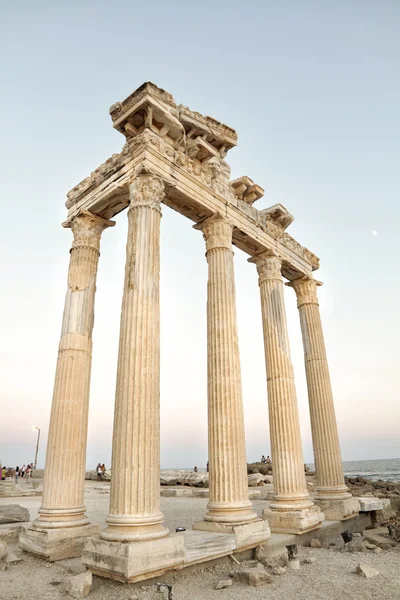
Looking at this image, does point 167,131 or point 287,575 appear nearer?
point 287,575

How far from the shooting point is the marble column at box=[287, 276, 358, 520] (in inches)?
715

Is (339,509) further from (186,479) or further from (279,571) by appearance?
(186,479)

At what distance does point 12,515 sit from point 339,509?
13.8 m

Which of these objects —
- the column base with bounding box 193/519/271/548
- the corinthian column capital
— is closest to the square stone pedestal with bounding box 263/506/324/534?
the column base with bounding box 193/519/271/548

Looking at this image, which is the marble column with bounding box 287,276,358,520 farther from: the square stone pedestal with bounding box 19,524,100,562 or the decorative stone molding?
the decorative stone molding

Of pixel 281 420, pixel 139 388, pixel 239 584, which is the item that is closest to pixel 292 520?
pixel 281 420

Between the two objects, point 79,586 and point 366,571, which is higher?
point 79,586

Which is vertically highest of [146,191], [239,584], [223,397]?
[146,191]

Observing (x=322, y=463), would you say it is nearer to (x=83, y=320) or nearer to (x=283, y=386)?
(x=283, y=386)

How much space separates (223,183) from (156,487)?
1227 centimetres

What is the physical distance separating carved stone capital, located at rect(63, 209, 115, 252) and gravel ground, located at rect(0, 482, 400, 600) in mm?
10446

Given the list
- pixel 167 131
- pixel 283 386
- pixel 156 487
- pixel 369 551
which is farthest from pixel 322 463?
pixel 167 131

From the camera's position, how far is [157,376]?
1145cm

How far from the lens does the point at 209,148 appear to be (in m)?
15.9
